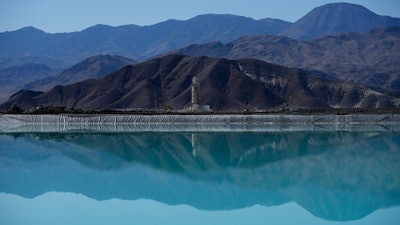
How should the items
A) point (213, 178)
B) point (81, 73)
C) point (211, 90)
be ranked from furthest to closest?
point (81, 73), point (211, 90), point (213, 178)

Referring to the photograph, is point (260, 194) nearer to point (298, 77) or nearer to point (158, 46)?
point (298, 77)

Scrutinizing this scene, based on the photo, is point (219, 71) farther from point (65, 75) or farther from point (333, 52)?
point (333, 52)

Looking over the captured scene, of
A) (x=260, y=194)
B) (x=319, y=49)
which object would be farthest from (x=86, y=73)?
(x=260, y=194)

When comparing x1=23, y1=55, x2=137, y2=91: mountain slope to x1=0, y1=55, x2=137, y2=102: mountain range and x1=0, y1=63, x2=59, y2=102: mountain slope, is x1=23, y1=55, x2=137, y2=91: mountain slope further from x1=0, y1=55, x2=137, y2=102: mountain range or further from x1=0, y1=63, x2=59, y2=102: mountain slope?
x1=0, y1=63, x2=59, y2=102: mountain slope

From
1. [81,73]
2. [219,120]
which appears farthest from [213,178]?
[81,73]

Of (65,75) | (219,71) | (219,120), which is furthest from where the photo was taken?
(65,75)

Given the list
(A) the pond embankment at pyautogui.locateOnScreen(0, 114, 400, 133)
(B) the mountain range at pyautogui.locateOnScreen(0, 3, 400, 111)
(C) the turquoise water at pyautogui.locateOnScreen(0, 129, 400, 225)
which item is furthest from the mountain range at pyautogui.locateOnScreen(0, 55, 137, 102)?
(C) the turquoise water at pyautogui.locateOnScreen(0, 129, 400, 225)

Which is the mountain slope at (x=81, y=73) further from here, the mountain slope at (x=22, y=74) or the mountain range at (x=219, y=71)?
the mountain slope at (x=22, y=74)
